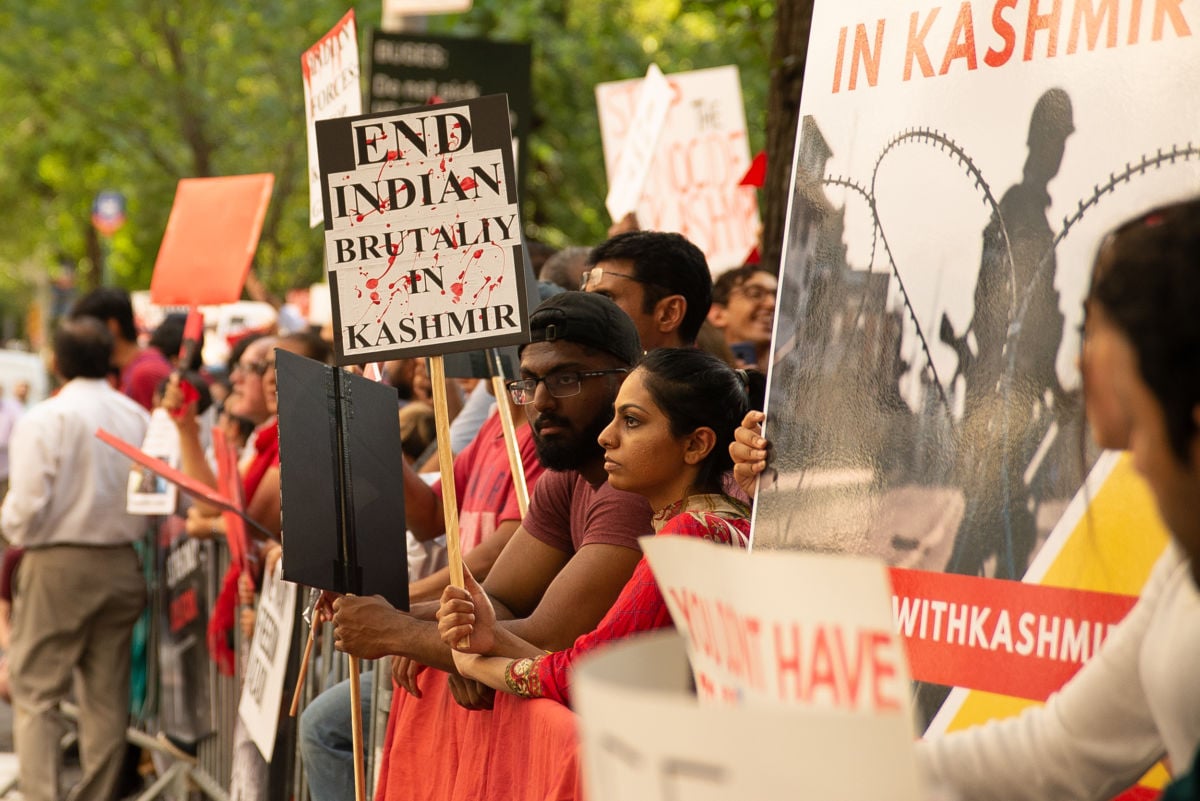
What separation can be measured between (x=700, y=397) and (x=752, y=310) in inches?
110

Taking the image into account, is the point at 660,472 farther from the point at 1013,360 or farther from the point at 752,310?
the point at 752,310

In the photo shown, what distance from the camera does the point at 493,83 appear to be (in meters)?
9.55

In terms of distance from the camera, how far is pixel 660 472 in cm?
407

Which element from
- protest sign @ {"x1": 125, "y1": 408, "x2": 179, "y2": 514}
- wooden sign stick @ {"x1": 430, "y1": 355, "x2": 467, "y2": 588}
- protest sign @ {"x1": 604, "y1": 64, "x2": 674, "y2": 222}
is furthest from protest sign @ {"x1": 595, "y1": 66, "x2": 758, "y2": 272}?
wooden sign stick @ {"x1": 430, "y1": 355, "x2": 467, "y2": 588}

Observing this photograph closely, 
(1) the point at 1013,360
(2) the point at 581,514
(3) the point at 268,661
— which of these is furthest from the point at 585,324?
(3) the point at 268,661

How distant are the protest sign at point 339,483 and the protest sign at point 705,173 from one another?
350 cm

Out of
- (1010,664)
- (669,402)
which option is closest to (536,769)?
(669,402)

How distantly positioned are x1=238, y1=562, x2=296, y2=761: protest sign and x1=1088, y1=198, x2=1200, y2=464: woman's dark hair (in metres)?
4.48

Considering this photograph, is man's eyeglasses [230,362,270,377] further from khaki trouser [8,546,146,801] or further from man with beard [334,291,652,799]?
man with beard [334,291,652,799]

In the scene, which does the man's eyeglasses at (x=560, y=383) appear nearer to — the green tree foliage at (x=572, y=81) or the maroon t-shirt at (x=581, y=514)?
the maroon t-shirt at (x=581, y=514)

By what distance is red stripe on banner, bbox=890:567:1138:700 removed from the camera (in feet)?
9.07

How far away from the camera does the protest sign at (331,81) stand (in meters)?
5.82

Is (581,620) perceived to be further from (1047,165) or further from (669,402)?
(1047,165)

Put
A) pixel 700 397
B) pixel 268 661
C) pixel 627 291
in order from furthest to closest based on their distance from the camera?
pixel 268 661, pixel 627 291, pixel 700 397
